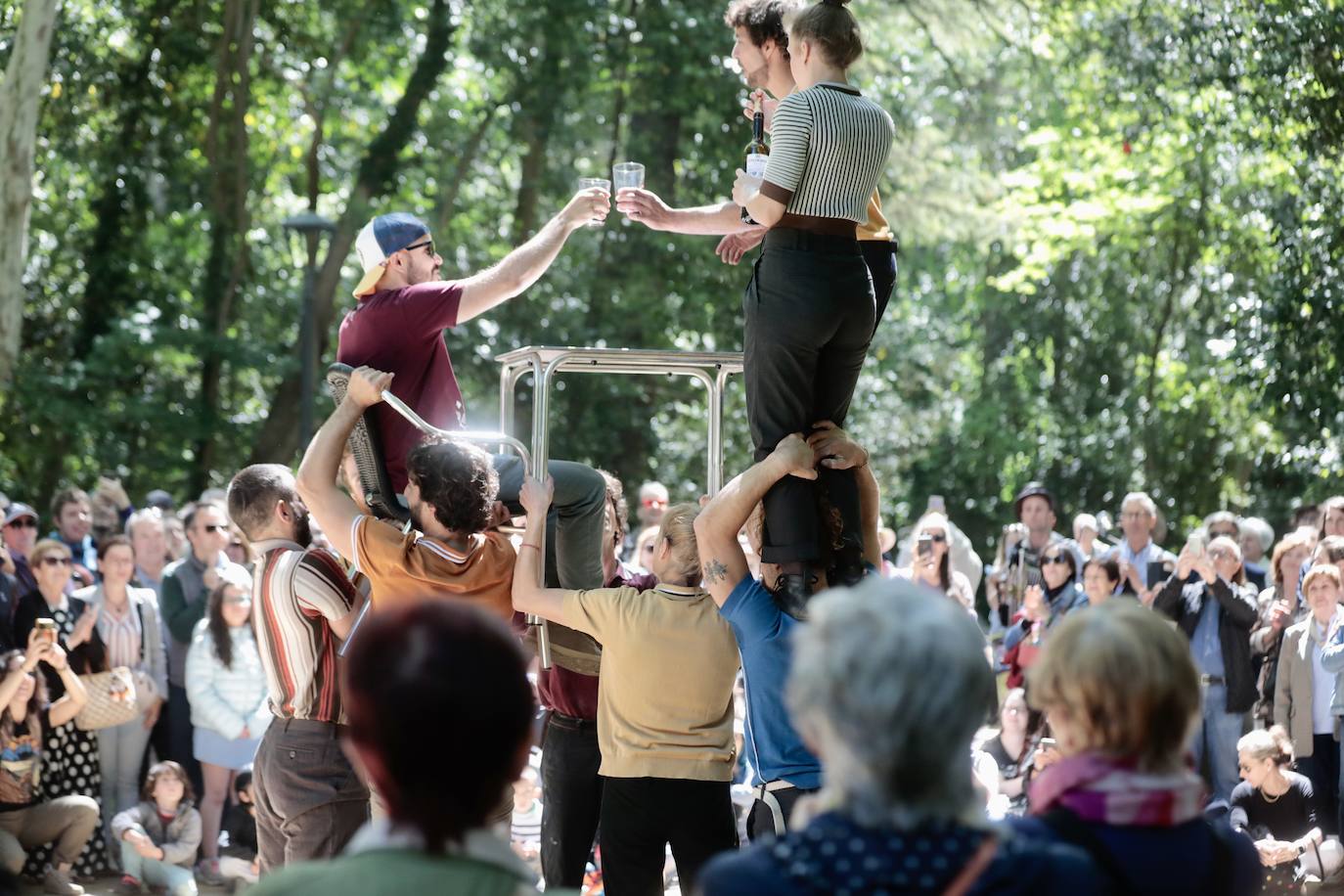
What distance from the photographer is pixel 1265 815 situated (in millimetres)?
8781

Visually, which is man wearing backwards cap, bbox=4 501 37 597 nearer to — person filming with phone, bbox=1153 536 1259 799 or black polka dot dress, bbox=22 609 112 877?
Result: black polka dot dress, bbox=22 609 112 877

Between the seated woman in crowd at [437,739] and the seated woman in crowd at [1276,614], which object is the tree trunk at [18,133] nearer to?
the seated woman in crowd at [1276,614]

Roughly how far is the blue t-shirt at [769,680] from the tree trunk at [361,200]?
14070mm

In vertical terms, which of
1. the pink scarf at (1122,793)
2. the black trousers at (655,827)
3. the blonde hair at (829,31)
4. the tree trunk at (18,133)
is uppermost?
the tree trunk at (18,133)

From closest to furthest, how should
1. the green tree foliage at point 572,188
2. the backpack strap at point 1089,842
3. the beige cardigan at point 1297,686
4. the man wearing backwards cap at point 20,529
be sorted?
the backpack strap at point 1089,842, the beige cardigan at point 1297,686, the man wearing backwards cap at point 20,529, the green tree foliage at point 572,188

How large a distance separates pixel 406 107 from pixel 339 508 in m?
14.8

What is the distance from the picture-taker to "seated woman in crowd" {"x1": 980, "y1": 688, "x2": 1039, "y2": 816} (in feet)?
31.1

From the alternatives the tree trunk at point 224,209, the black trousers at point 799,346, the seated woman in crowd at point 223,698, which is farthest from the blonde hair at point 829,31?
the tree trunk at point 224,209

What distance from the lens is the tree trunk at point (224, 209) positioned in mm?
18188

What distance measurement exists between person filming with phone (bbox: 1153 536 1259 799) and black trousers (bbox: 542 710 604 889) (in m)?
5.24

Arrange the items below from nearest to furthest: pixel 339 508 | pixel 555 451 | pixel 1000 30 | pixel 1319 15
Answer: pixel 339 508 → pixel 1319 15 → pixel 555 451 → pixel 1000 30

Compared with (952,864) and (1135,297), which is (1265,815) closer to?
(952,864)

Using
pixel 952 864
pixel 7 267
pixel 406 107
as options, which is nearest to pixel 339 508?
pixel 952 864

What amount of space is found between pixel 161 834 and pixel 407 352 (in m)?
4.98
